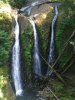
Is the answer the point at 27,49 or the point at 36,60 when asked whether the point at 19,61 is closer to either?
the point at 27,49

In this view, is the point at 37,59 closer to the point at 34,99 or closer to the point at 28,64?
the point at 28,64

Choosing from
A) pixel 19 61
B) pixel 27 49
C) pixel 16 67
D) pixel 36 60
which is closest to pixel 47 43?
pixel 36 60

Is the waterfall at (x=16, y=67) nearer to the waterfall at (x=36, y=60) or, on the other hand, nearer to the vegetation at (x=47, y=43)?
the vegetation at (x=47, y=43)

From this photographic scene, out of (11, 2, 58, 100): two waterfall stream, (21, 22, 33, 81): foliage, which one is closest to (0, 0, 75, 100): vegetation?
(21, 22, 33, 81): foliage

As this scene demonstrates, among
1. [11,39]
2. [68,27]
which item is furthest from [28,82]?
[68,27]

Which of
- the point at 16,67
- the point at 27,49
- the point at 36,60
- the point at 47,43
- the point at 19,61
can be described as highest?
the point at 47,43

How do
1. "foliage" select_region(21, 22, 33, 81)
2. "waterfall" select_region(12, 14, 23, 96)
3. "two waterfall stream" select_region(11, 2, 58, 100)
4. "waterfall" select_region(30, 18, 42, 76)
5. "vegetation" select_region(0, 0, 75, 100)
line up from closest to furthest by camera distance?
"vegetation" select_region(0, 0, 75, 100) → "two waterfall stream" select_region(11, 2, 58, 100) → "waterfall" select_region(12, 14, 23, 96) → "foliage" select_region(21, 22, 33, 81) → "waterfall" select_region(30, 18, 42, 76)

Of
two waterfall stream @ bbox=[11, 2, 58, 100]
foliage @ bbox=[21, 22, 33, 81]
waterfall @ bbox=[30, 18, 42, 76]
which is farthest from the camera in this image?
waterfall @ bbox=[30, 18, 42, 76]

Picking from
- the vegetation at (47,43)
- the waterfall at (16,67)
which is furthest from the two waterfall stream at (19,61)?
the vegetation at (47,43)

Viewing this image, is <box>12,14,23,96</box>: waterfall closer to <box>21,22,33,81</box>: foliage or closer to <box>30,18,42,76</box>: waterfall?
<box>21,22,33,81</box>: foliage

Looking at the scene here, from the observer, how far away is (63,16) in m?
17.2

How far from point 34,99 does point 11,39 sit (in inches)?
163

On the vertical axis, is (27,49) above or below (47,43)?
below

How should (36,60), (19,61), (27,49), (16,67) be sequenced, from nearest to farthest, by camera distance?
(16,67) < (19,61) < (27,49) < (36,60)
